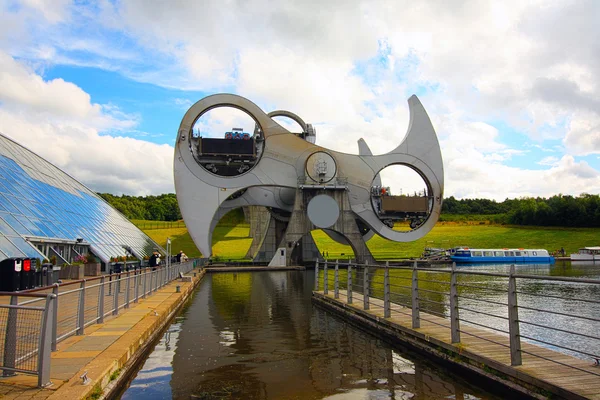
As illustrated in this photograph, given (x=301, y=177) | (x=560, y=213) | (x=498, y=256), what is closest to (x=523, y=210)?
(x=560, y=213)

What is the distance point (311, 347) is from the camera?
8.74 meters

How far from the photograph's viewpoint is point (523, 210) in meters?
82.5

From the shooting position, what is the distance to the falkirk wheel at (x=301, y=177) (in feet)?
139

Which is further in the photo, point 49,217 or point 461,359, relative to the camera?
point 49,217

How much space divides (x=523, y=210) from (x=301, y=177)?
2156 inches

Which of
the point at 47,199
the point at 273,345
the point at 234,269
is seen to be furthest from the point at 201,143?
the point at 273,345

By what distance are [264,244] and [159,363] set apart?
41.9 meters

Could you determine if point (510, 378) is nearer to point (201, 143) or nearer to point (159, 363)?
point (159, 363)

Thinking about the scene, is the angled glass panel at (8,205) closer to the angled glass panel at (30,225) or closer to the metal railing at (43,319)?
the angled glass panel at (30,225)

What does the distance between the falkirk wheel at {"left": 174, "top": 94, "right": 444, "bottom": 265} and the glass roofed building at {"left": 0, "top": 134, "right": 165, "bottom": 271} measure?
10.1 m

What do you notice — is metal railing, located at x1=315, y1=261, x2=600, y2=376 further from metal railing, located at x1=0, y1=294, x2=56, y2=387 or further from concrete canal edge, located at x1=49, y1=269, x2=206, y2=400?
metal railing, located at x1=0, y1=294, x2=56, y2=387

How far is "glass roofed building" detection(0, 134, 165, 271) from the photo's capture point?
57.2 feet

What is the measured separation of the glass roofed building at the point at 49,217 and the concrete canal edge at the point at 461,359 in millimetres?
11366

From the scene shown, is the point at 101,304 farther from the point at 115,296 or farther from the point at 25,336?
the point at 25,336
